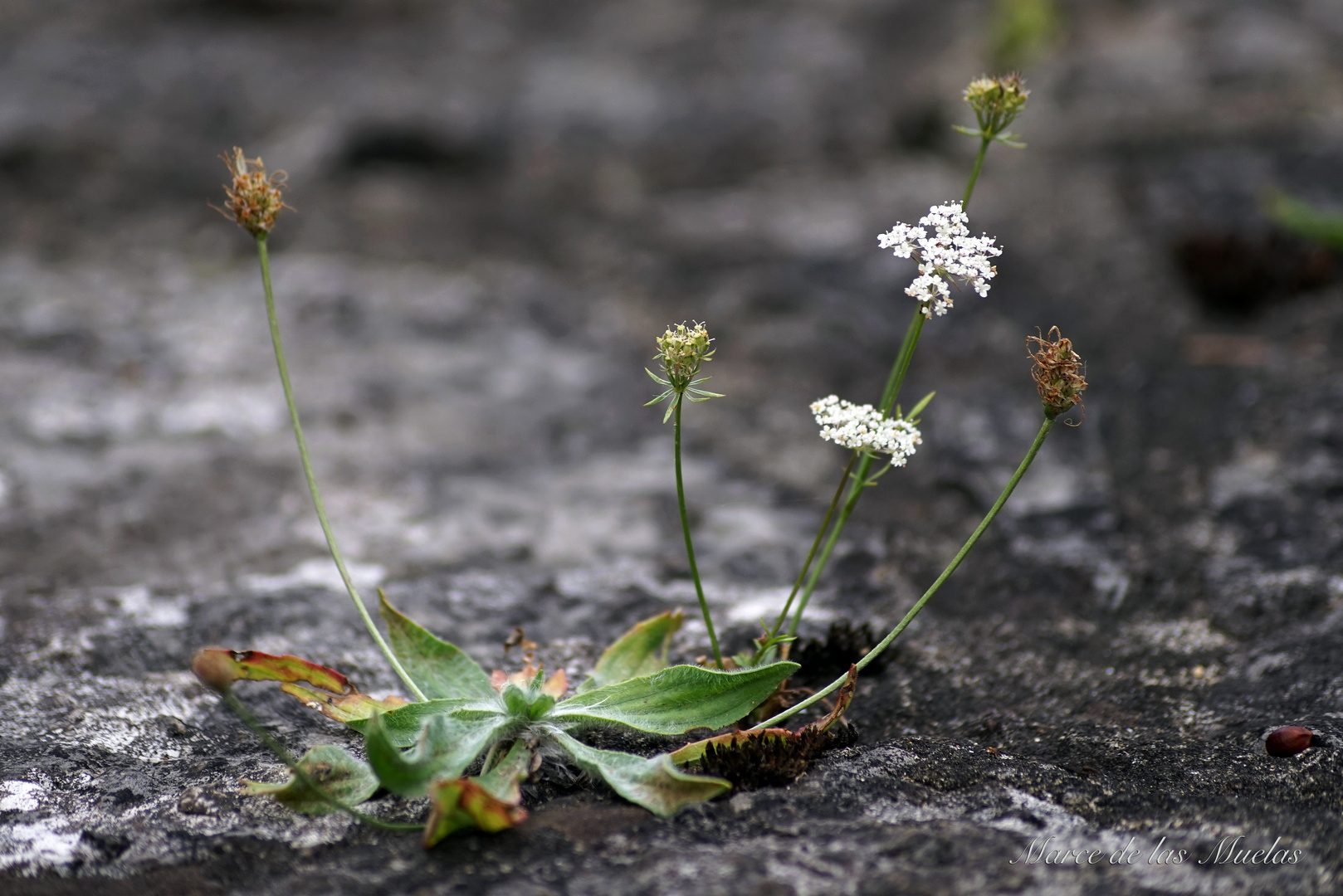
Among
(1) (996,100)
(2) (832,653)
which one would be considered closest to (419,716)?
(2) (832,653)

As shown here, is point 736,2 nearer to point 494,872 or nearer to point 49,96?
point 49,96

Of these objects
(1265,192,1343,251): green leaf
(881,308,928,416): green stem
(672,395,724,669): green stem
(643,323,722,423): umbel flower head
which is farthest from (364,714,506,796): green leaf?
(1265,192,1343,251): green leaf

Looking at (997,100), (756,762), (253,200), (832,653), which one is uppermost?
(997,100)

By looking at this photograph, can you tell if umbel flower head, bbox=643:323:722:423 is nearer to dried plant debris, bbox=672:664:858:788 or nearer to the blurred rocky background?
dried plant debris, bbox=672:664:858:788

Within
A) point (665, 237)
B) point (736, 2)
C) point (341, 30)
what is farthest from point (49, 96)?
point (736, 2)

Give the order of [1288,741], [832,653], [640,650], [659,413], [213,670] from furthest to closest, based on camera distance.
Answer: [659,413]
[832,653]
[640,650]
[1288,741]
[213,670]

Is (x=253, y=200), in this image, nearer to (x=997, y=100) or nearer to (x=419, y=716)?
(x=419, y=716)
